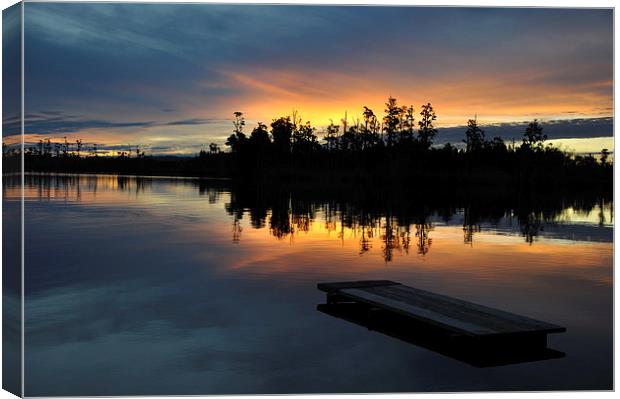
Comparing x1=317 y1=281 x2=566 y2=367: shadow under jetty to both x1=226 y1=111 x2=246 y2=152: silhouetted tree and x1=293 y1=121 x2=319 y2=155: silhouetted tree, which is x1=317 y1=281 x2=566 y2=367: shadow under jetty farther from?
x1=226 y1=111 x2=246 y2=152: silhouetted tree

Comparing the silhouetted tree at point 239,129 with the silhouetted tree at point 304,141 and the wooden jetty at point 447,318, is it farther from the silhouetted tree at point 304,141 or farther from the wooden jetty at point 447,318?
the wooden jetty at point 447,318

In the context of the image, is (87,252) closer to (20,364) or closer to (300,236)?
(300,236)

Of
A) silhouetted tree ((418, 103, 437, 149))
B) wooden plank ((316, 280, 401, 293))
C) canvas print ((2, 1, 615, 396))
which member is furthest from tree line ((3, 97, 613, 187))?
wooden plank ((316, 280, 401, 293))

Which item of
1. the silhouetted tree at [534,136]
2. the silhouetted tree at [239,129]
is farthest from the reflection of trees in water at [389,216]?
the silhouetted tree at [239,129]

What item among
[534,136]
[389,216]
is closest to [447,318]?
[389,216]

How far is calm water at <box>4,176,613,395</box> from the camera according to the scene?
8328 mm

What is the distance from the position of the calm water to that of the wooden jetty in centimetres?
37

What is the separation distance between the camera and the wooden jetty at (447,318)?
347 inches

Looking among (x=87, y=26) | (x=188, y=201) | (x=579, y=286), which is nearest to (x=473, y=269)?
(x=579, y=286)

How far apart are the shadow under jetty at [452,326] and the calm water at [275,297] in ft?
0.75

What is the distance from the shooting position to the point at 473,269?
15766 millimetres

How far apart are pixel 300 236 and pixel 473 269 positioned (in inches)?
266

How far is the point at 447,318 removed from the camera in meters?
9.26

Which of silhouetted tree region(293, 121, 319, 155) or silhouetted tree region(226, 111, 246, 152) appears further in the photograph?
silhouetted tree region(226, 111, 246, 152)
